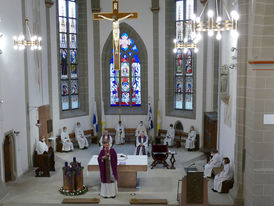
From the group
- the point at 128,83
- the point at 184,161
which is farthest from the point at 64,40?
the point at 184,161

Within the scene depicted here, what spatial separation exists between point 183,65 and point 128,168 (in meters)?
8.12

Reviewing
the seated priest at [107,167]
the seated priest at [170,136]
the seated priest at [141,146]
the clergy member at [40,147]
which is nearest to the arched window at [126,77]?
the seated priest at [170,136]

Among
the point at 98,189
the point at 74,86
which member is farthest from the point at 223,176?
the point at 74,86

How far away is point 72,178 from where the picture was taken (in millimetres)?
11289

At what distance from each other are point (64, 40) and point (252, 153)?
11667mm

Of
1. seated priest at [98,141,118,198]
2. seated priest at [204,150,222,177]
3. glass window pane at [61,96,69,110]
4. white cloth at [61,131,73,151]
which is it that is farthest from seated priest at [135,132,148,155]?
glass window pane at [61,96,69,110]

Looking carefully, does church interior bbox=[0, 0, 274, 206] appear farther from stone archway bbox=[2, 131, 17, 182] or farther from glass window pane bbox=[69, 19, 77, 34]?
glass window pane bbox=[69, 19, 77, 34]

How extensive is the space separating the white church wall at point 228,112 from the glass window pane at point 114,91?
7.49m

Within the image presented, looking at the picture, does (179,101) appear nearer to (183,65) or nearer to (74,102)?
(183,65)

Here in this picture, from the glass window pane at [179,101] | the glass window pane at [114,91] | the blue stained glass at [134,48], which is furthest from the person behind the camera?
the glass window pane at [114,91]

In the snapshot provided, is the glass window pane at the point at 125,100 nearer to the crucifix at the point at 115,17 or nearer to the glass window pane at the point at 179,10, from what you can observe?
the glass window pane at the point at 179,10

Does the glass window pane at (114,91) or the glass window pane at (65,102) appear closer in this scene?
the glass window pane at (65,102)

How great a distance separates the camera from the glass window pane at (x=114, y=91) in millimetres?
19156

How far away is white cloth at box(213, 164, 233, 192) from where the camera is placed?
11.0 meters
